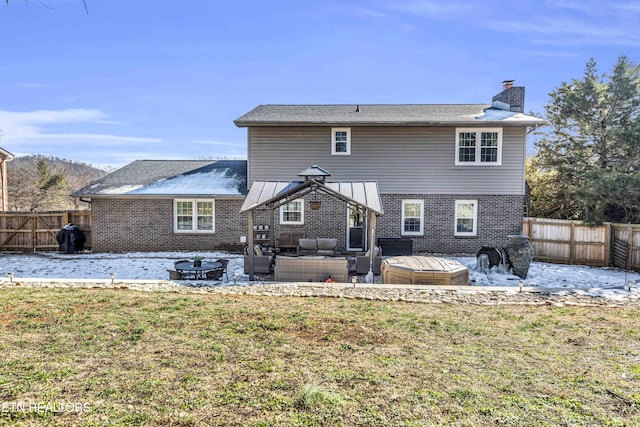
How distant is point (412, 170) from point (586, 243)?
21.2 feet

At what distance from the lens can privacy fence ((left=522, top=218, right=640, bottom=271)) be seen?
11773mm

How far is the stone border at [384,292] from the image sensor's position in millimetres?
7613

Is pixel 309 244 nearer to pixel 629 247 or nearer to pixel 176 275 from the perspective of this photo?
pixel 176 275

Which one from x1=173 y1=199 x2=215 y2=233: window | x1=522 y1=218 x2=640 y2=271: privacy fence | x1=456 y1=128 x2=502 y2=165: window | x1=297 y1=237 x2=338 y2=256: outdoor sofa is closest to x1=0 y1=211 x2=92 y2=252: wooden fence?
x1=173 y1=199 x2=215 y2=233: window

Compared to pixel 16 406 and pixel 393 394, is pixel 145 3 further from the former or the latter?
pixel 393 394

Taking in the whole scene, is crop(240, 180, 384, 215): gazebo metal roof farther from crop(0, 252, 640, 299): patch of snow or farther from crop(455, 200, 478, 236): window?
crop(455, 200, 478, 236): window

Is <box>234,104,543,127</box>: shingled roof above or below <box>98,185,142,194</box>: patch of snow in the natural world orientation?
above

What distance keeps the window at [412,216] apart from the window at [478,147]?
2.27 metres

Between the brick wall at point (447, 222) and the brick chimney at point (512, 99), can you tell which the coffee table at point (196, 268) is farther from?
the brick chimney at point (512, 99)

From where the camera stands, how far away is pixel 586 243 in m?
12.7

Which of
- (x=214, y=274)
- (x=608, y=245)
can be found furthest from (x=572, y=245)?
(x=214, y=274)

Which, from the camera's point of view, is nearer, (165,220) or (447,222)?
(447,222)

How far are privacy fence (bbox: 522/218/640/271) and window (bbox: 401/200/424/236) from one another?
4.04m

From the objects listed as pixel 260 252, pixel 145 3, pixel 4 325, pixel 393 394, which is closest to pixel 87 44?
pixel 145 3
